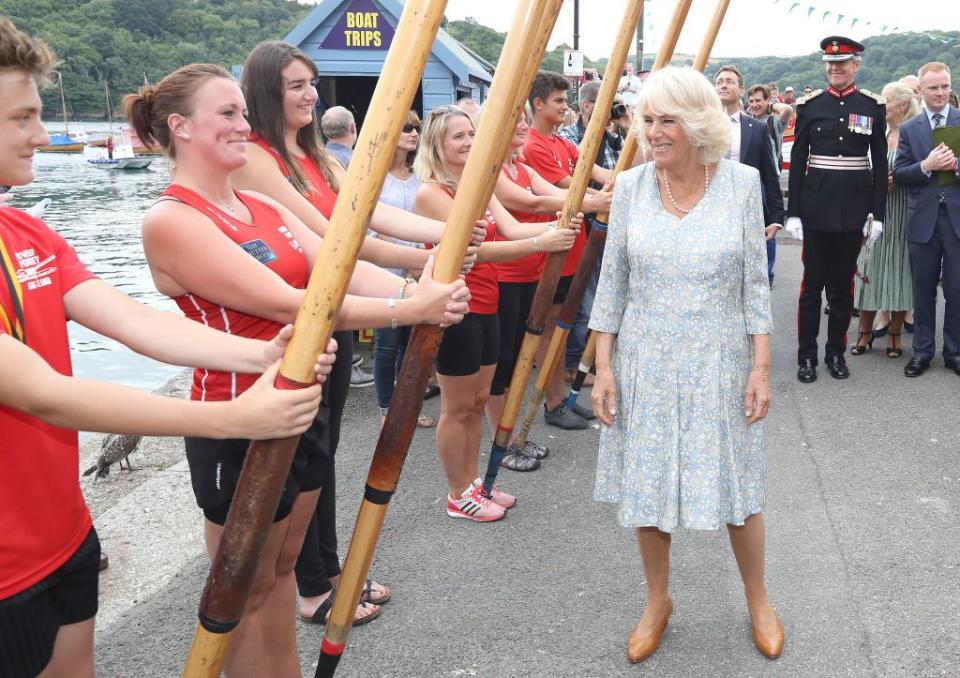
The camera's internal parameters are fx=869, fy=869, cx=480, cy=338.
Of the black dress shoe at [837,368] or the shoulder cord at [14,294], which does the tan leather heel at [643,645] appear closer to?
the shoulder cord at [14,294]

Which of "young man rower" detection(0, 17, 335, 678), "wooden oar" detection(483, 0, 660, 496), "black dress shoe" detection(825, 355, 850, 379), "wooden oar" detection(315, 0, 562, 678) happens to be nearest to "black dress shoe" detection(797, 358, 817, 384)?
"black dress shoe" detection(825, 355, 850, 379)

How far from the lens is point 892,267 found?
7.30 metres

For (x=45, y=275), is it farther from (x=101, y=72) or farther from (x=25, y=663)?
(x=101, y=72)

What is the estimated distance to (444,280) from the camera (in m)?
2.13

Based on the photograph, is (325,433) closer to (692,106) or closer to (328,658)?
(328,658)

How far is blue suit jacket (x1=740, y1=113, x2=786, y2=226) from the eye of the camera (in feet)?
23.4

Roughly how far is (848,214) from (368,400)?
3790mm

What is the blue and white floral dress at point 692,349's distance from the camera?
9.62 ft

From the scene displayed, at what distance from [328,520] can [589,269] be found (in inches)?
70.6

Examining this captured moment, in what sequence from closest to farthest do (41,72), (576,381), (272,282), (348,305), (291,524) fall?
(41,72) → (272,282) → (348,305) → (291,524) → (576,381)

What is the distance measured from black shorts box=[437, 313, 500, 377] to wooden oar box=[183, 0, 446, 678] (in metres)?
2.41

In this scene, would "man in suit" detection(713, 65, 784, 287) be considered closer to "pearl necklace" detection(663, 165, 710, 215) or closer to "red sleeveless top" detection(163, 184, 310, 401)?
"pearl necklace" detection(663, 165, 710, 215)

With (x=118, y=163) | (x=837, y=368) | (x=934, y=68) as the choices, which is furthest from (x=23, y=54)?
(x=118, y=163)

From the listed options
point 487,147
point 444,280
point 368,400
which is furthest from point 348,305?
point 368,400
